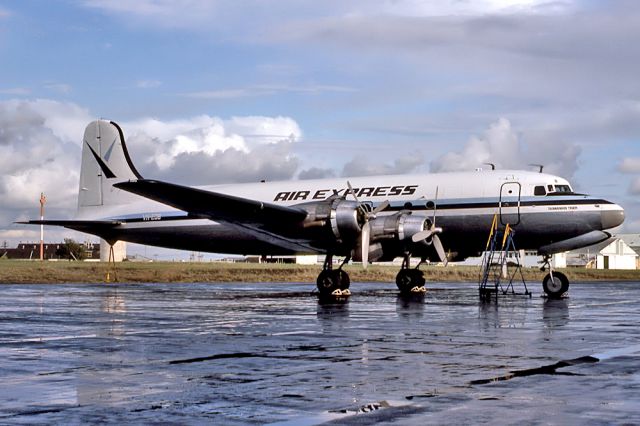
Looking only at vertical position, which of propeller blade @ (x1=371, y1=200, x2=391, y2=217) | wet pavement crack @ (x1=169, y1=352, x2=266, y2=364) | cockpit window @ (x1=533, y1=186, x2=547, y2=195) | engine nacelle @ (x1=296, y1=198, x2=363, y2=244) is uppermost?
cockpit window @ (x1=533, y1=186, x2=547, y2=195)

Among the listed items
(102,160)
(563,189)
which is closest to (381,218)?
(563,189)

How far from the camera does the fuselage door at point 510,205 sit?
30.3m

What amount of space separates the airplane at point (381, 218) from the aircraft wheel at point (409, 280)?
1.5 inches

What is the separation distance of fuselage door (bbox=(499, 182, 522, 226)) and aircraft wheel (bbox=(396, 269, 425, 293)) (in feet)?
13.7

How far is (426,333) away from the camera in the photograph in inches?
587

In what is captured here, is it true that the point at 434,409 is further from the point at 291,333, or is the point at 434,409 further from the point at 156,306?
the point at 156,306

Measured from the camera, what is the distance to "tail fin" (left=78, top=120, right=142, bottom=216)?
3994 centimetres

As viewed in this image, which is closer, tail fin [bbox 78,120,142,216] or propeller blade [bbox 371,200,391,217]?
propeller blade [bbox 371,200,391,217]

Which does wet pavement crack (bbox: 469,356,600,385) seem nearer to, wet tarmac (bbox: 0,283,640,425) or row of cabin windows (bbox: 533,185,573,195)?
wet tarmac (bbox: 0,283,640,425)

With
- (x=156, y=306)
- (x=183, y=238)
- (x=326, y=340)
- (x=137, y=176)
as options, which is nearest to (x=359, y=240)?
(x=156, y=306)

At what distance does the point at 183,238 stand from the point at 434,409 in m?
29.4

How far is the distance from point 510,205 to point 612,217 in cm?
349

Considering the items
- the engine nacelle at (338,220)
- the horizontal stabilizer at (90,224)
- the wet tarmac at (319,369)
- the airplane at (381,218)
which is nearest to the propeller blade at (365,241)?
the airplane at (381,218)

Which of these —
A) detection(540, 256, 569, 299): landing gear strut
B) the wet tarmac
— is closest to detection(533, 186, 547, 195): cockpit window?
detection(540, 256, 569, 299): landing gear strut
